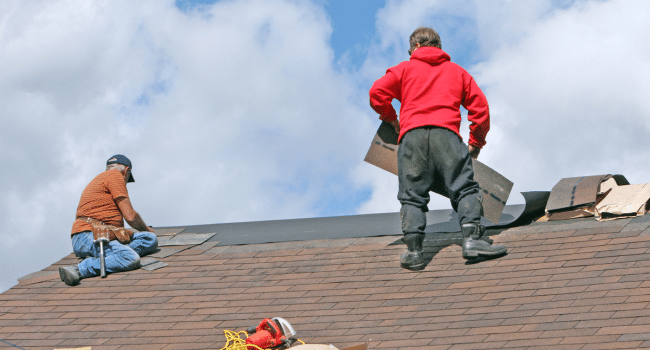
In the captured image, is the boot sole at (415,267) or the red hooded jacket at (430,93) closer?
the boot sole at (415,267)

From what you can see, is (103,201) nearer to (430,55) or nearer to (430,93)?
(430,93)

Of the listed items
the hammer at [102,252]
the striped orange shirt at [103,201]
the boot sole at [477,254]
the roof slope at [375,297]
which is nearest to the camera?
the roof slope at [375,297]

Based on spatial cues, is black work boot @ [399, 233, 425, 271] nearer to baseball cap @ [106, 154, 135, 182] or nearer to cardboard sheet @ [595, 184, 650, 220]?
cardboard sheet @ [595, 184, 650, 220]

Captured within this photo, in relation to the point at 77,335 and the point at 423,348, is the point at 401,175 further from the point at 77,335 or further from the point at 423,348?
the point at 77,335

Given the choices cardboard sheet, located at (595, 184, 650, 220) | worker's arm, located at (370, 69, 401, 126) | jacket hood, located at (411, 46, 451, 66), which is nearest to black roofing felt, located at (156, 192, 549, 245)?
cardboard sheet, located at (595, 184, 650, 220)

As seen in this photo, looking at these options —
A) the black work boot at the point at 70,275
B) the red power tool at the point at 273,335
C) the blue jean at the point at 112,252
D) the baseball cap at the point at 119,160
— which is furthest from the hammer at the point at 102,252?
the red power tool at the point at 273,335

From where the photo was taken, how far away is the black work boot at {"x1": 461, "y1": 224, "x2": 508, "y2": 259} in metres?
5.79

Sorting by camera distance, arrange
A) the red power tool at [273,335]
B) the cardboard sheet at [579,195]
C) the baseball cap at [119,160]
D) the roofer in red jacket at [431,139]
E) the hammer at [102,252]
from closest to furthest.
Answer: the red power tool at [273,335] < the roofer in red jacket at [431,139] < the cardboard sheet at [579,195] < the hammer at [102,252] < the baseball cap at [119,160]

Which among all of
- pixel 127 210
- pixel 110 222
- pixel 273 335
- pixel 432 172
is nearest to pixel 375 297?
pixel 273 335

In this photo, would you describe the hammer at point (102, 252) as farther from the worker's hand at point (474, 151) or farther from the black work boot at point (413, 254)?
the worker's hand at point (474, 151)

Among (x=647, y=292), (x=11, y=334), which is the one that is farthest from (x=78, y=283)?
(x=647, y=292)

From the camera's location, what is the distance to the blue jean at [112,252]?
22.1 feet

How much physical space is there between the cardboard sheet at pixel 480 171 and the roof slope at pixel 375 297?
0.25m

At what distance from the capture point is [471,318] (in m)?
4.82
